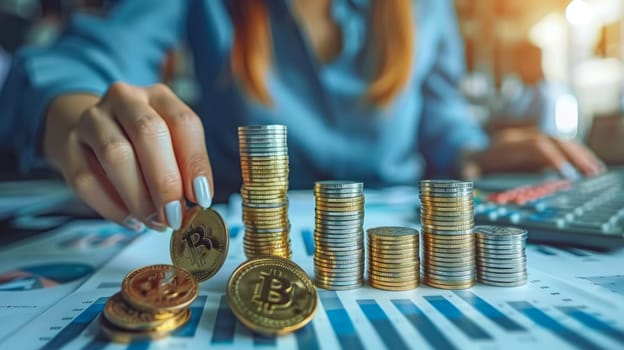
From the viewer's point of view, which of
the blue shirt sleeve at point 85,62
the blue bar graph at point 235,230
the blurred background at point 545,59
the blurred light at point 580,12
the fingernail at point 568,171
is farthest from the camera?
the blurred light at point 580,12

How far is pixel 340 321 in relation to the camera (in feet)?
1.16

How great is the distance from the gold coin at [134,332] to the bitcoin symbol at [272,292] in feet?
0.21

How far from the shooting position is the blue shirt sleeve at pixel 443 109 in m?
1.41

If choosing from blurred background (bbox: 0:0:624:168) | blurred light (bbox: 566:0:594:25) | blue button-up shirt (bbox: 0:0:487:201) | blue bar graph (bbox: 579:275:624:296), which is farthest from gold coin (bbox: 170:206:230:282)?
blurred light (bbox: 566:0:594:25)

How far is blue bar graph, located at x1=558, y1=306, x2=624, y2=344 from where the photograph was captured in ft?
1.02

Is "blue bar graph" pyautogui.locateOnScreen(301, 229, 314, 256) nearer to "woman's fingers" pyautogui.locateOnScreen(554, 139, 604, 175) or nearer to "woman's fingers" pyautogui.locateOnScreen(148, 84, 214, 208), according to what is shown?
"woman's fingers" pyautogui.locateOnScreen(148, 84, 214, 208)

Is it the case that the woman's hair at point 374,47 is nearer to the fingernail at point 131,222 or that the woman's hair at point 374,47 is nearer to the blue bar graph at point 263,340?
the fingernail at point 131,222

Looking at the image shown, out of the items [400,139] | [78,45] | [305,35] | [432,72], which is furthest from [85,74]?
[432,72]

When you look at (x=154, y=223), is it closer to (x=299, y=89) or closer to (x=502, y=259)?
(x=502, y=259)

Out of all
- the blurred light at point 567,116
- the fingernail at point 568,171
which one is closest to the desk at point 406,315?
the fingernail at point 568,171

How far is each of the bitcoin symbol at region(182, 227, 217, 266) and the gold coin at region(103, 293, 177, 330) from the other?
12 centimetres

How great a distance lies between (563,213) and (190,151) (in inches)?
19.0

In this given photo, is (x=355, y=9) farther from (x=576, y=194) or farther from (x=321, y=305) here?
(x=321, y=305)

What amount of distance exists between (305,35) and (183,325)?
0.93 m
